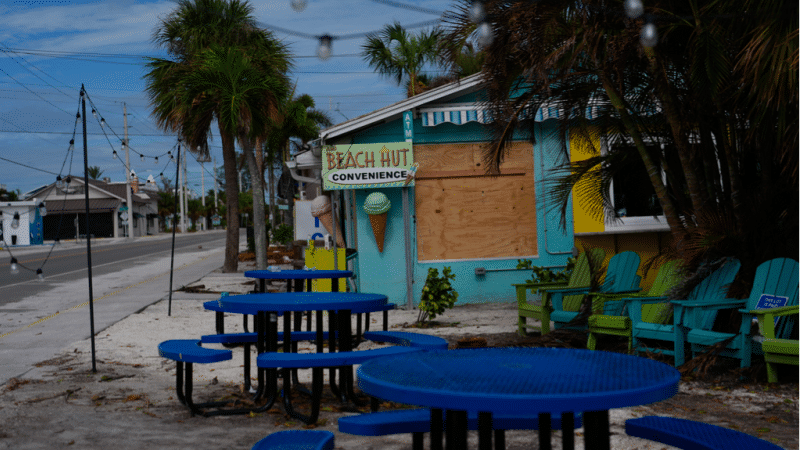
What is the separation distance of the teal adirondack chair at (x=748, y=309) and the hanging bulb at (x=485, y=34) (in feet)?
11.4

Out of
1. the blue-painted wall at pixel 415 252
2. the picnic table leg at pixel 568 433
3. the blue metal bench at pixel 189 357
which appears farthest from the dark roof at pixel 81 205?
the picnic table leg at pixel 568 433

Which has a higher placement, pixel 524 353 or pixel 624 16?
pixel 624 16

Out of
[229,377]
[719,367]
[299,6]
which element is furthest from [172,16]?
[719,367]

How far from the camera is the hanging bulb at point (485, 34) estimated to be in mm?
7965

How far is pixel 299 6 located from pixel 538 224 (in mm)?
7041

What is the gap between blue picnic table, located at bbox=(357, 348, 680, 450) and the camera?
2.22 m

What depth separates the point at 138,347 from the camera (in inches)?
361

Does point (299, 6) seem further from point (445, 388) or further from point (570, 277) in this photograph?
point (445, 388)

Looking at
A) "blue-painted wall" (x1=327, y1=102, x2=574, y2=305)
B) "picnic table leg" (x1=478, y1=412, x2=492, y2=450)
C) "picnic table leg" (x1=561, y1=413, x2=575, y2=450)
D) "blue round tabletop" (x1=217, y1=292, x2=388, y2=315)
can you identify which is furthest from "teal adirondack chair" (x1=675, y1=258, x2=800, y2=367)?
"blue-painted wall" (x1=327, y1=102, x2=574, y2=305)

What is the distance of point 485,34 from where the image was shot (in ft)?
26.3

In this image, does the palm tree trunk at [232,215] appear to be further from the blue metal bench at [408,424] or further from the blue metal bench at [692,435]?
the blue metal bench at [692,435]

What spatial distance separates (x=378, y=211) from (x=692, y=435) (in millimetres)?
9573

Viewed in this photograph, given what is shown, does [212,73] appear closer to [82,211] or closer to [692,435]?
[692,435]

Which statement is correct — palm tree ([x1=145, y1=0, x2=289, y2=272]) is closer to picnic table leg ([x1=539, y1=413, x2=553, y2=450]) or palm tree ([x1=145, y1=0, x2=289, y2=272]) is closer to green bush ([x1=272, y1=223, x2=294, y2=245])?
green bush ([x1=272, y1=223, x2=294, y2=245])
